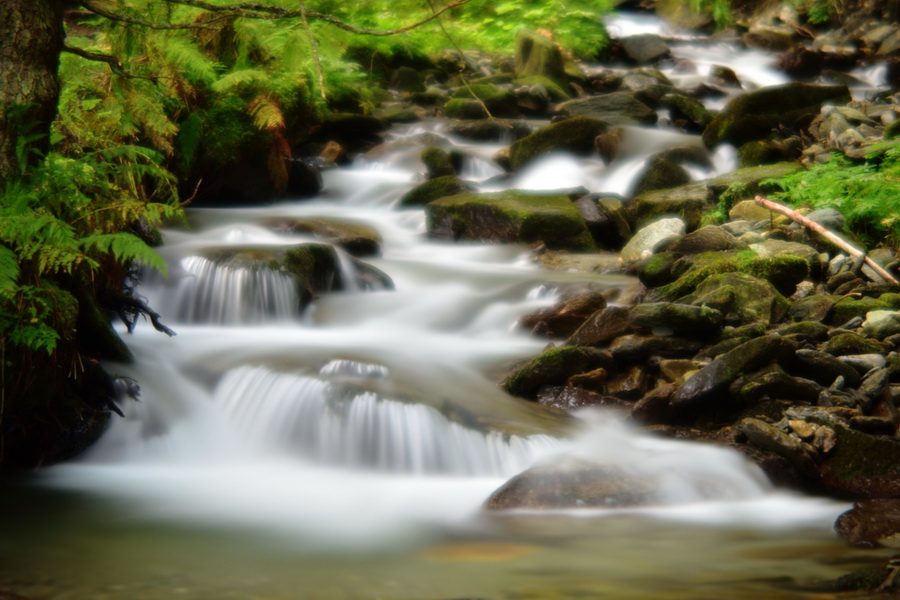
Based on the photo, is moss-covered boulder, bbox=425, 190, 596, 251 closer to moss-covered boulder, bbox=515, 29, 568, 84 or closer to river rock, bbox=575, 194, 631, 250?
river rock, bbox=575, 194, 631, 250

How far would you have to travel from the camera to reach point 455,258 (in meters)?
9.53

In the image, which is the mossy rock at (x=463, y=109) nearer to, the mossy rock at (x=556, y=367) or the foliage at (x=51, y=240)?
the mossy rock at (x=556, y=367)

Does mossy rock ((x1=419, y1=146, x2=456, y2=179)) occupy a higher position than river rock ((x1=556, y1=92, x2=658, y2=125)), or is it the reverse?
river rock ((x1=556, y1=92, x2=658, y2=125))

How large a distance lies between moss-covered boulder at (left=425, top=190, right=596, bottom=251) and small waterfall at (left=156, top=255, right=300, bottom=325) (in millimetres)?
3375

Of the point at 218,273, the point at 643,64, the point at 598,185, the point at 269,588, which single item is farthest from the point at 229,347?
the point at 643,64

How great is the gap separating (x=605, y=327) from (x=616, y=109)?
895 centimetres

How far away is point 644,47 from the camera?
21.2 meters

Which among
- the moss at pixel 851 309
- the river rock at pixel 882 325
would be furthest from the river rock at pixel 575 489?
the moss at pixel 851 309

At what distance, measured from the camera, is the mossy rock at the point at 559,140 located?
Answer: 1227 centimetres

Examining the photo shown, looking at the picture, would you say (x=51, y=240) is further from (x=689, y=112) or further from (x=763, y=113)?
(x=689, y=112)

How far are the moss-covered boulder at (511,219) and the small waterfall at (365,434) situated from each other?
4765mm

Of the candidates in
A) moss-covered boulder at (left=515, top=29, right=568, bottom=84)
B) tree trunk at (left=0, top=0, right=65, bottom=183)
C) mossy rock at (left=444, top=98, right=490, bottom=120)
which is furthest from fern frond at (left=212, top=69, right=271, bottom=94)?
moss-covered boulder at (left=515, top=29, right=568, bottom=84)

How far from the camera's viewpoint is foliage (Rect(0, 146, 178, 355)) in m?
3.51

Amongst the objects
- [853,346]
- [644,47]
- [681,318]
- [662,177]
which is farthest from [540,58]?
[853,346]
